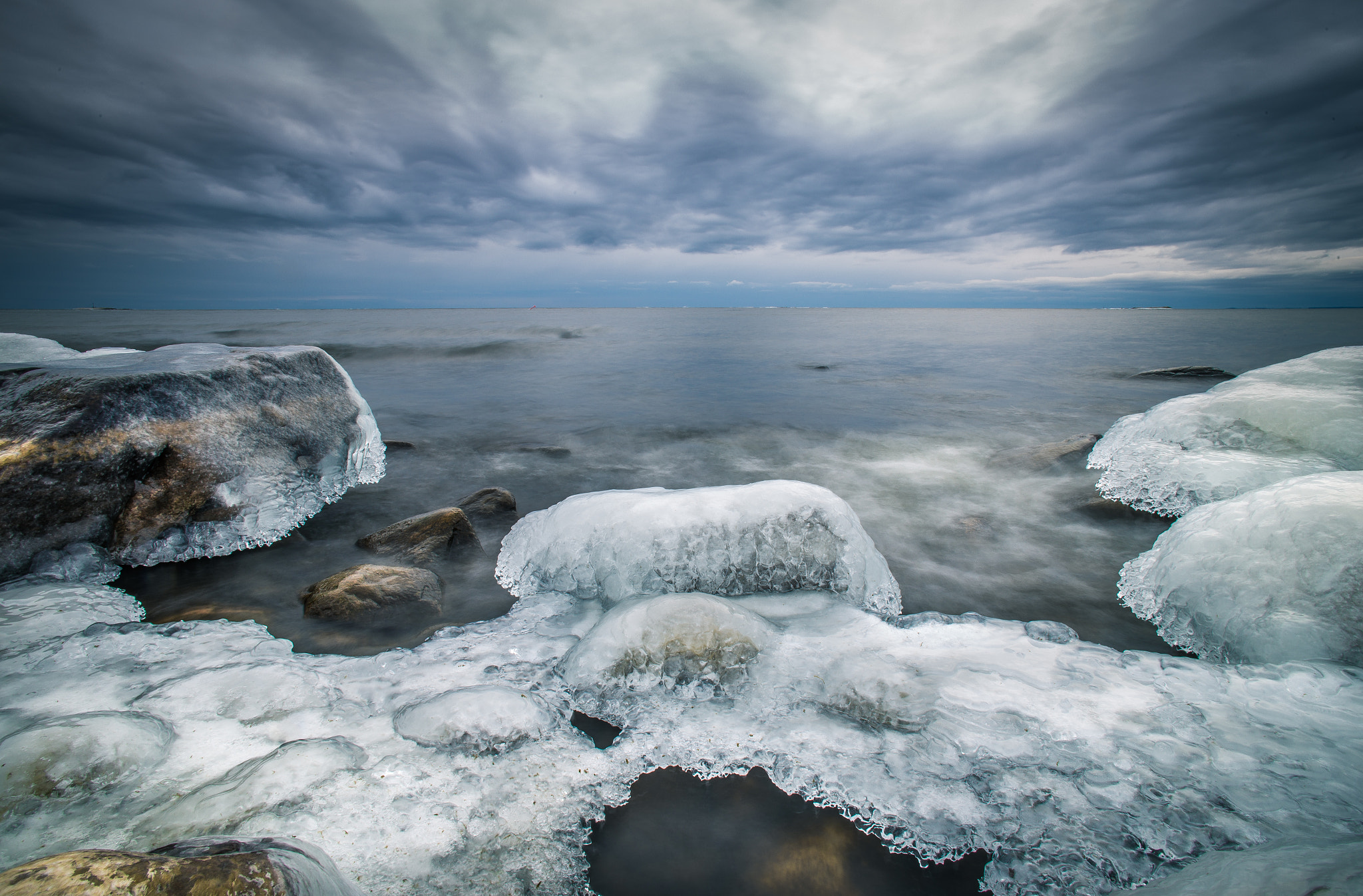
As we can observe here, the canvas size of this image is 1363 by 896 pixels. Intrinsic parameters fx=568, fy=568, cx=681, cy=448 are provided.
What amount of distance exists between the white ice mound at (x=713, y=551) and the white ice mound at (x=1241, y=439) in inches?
112

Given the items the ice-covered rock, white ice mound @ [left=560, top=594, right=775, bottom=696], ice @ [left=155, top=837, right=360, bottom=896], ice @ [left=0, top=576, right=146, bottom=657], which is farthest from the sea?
ice @ [left=155, top=837, right=360, bottom=896]

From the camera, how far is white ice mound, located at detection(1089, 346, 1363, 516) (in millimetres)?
4066

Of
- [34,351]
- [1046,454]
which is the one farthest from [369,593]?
[1046,454]

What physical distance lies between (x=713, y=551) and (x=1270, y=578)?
2.66 meters

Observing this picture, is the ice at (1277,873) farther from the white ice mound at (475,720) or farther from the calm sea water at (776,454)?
the white ice mound at (475,720)

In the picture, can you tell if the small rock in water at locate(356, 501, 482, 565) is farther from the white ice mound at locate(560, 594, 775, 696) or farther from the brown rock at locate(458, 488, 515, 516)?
the white ice mound at locate(560, 594, 775, 696)

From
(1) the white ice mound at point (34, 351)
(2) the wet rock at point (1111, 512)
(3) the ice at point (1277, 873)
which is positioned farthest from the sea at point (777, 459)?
(1) the white ice mound at point (34, 351)

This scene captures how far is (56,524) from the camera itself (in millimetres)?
3260

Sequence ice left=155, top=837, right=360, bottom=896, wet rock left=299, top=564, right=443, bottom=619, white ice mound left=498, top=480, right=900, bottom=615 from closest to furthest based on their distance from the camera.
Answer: ice left=155, top=837, right=360, bottom=896
wet rock left=299, top=564, right=443, bottom=619
white ice mound left=498, top=480, right=900, bottom=615

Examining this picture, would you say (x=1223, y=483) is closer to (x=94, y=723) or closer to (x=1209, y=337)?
(x=94, y=723)

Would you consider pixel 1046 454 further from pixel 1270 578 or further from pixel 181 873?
pixel 181 873

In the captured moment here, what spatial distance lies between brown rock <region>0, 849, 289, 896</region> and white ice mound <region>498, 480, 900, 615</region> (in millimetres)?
2078

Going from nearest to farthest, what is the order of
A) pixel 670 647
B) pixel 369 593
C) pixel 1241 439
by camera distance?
1. pixel 670 647
2. pixel 369 593
3. pixel 1241 439

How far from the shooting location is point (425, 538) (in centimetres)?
387
